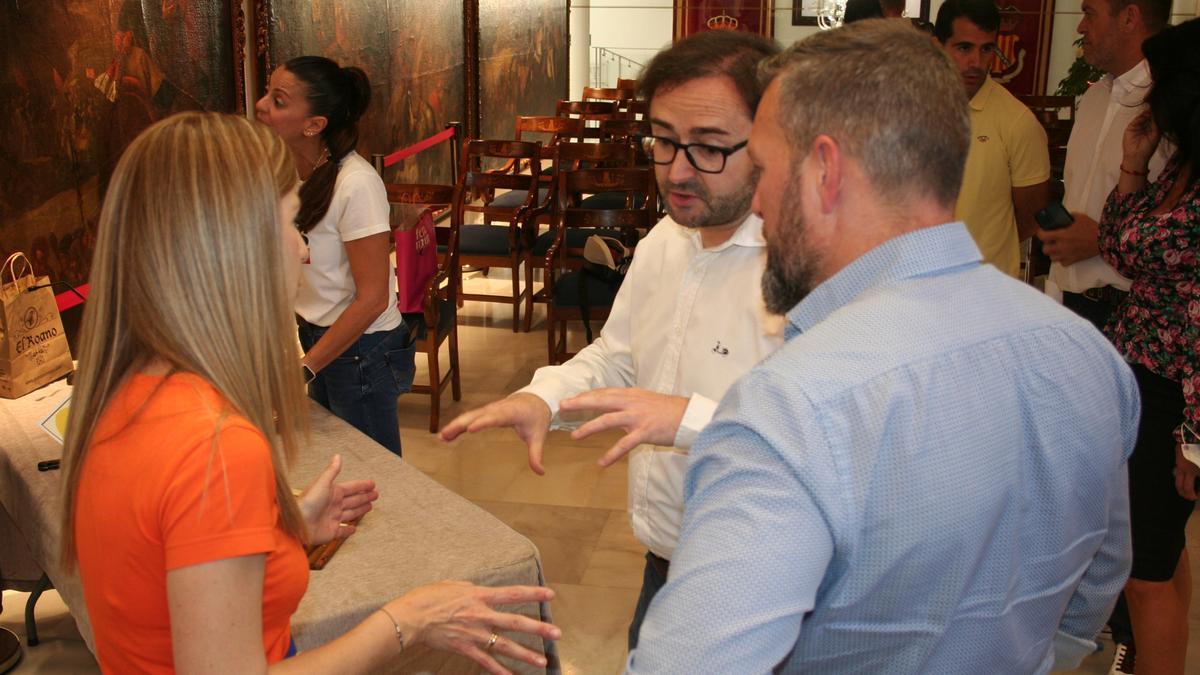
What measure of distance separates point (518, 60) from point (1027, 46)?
18.9 feet

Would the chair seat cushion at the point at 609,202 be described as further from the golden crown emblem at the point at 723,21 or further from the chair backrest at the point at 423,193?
the golden crown emblem at the point at 723,21

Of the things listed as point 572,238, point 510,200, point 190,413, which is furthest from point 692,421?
point 510,200

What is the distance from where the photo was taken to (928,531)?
0.97 m

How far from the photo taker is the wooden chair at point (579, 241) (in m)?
5.78

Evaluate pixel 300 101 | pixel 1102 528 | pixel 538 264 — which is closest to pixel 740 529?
pixel 1102 528

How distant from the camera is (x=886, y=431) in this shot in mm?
950

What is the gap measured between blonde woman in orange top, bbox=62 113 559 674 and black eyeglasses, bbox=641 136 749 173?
0.75 meters

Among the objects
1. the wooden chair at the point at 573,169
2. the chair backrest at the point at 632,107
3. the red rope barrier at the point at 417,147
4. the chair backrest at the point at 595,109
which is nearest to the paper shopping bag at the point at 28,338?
the wooden chair at the point at 573,169

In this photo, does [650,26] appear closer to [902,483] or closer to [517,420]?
[517,420]

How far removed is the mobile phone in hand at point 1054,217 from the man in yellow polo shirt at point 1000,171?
34cm

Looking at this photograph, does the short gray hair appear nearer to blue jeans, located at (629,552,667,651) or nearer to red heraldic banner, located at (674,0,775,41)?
blue jeans, located at (629,552,667,651)

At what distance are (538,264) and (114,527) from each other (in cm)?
574

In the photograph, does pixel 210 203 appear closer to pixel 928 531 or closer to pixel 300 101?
pixel 928 531

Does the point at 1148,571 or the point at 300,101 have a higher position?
the point at 300,101
